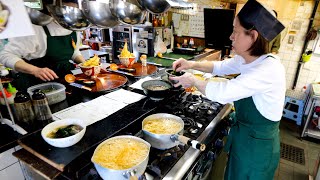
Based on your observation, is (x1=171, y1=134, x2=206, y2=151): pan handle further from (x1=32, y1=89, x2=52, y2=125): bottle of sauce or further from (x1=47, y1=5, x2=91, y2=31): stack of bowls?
(x1=47, y1=5, x2=91, y2=31): stack of bowls

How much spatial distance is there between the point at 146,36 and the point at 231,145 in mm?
2863

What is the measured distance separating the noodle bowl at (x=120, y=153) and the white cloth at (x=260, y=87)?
2.15 feet

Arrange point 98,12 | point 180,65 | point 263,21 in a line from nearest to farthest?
point 263,21 → point 98,12 → point 180,65

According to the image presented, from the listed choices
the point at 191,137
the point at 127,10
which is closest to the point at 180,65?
the point at 127,10

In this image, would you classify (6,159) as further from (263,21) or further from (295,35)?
(295,35)

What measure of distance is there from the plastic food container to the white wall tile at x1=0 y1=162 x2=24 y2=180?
494 mm

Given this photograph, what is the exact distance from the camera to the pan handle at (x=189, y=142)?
3.44 ft

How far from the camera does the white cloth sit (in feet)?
4.21

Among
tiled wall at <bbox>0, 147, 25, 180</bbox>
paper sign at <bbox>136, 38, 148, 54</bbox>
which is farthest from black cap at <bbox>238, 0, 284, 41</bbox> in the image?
paper sign at <bbox>136, 38, 148, 54</bbox>

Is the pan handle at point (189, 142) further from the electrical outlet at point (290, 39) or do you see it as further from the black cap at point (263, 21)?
the electrical outlet at point (290, 39)

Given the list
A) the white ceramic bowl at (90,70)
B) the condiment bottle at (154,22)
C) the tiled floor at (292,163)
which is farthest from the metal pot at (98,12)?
the condiment bottle at (154,22)

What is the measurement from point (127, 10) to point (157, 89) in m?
0.73

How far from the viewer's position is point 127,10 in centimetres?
168

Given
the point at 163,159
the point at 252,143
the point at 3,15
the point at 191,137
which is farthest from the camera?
the point at 252,143
